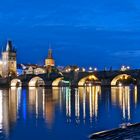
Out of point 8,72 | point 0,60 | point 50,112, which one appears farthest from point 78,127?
point 0,60

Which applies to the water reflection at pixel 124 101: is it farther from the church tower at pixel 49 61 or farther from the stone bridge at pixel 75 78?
the church tower at pixel 49 61

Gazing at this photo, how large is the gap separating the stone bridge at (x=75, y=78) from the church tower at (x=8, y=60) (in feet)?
46.7

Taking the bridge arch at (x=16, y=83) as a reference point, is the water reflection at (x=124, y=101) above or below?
above

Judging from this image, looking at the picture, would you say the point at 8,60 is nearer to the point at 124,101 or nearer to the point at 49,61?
the point at 49,61

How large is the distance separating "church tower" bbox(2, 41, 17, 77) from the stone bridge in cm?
1423

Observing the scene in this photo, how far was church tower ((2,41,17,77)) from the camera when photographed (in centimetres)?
15475

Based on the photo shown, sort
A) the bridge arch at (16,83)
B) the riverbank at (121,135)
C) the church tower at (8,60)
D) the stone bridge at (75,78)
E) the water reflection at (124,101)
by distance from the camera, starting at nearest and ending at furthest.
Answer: the riverbank at (121,135), the water reflection at (124,101), the stone bridge at (75,78), the bridge arch at (16,83), the church tower at (8,60)

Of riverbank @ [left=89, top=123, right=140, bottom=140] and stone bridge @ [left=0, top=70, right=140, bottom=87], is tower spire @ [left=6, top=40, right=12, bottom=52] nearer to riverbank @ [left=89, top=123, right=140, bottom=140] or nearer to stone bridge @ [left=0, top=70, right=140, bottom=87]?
stone bridge @ [left=0, top=70, right=140, bottom=87]

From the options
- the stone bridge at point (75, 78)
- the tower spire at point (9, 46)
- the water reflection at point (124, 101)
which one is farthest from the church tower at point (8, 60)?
the water reflection at point (124, 101)

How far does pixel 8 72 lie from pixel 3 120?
403 feet

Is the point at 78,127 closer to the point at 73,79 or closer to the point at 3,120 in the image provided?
the point at 3,120

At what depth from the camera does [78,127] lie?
2669cm

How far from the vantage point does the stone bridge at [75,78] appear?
108475 millimetres

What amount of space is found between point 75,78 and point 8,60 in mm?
44840
